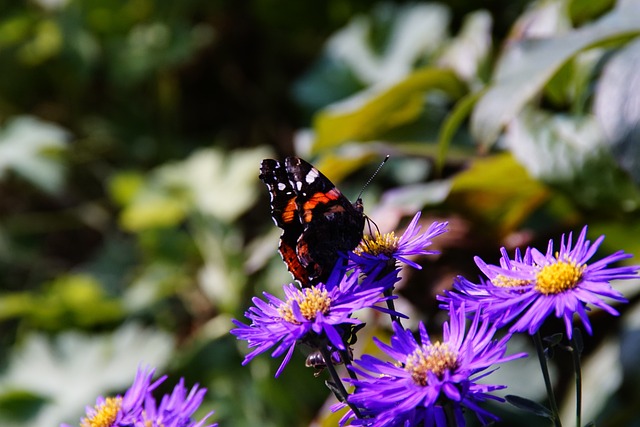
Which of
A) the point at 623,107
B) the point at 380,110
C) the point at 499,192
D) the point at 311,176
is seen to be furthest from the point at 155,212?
the point at 311,176

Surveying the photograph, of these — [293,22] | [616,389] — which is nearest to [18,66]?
[293,22]

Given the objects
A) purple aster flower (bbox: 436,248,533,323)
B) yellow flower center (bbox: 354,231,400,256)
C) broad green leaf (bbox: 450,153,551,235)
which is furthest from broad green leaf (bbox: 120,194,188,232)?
purple aster flower (bbox: 436,248,533,323)

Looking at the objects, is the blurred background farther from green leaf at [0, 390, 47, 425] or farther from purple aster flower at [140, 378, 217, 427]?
purple aster flower at [140, 378, 217, 427]

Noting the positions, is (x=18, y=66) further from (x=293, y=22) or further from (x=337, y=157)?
(x=337, y=157)

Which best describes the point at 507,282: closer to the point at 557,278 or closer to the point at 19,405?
the point at 557,278

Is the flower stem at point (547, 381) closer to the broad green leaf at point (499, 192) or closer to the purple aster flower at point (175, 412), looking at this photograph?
the purple aster flower at point (175, 412)

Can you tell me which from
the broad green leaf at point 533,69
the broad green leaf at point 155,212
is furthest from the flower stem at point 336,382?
the broad green leaf at point 155,212
